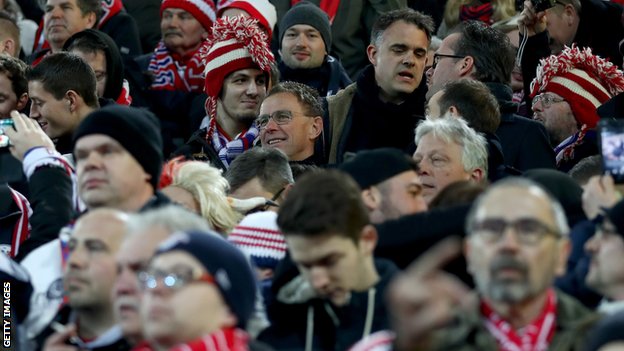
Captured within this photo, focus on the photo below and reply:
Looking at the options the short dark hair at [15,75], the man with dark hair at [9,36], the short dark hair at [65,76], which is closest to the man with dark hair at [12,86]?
the short dark hair at [15,75]

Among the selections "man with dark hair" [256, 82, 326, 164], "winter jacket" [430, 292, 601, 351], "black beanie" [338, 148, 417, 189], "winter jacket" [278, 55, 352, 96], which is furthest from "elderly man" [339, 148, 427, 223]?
"winter jacket" [278, 55, 352, 96]

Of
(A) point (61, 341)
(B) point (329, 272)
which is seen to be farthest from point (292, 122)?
(A) point (61, 341)

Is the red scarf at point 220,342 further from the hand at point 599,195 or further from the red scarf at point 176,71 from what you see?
the red scarf at point 176,71

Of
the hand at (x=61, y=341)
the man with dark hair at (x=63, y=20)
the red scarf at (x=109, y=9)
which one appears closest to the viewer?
the hand at (x=61, y=341)

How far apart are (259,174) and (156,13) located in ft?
14.8

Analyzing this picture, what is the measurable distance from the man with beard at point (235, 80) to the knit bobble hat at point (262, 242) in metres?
2.63

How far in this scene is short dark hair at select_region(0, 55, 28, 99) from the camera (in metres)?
9.77

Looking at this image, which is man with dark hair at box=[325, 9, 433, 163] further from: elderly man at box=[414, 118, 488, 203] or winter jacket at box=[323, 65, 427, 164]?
elderly man at box=[414, 118, 488, 203]

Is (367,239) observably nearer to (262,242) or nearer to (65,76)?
(262,242)

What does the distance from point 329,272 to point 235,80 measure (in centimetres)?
413

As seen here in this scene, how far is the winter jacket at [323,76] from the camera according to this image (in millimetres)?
10703

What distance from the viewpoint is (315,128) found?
9430 millimetres

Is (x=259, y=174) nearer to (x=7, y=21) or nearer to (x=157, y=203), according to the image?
(x=157, y=203)

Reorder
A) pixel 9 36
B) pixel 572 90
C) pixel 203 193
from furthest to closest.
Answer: pixel 9 36 < pixel 572 90 < pixel 203 193
